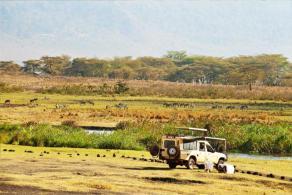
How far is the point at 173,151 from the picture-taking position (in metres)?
40.6

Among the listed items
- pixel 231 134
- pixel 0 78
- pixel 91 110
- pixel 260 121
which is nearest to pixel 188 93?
pixel 0 78

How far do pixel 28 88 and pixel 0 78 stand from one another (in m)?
28.4

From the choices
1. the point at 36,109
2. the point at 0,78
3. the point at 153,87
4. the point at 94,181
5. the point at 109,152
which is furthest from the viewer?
the point at 0,78

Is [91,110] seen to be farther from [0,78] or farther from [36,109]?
[0,78]

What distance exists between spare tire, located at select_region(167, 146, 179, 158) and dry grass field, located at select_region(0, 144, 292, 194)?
3.11ft

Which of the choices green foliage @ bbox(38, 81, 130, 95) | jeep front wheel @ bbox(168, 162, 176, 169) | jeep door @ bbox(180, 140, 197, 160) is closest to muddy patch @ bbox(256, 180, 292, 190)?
jeep door @ bbox(180, 140, 197, 160)

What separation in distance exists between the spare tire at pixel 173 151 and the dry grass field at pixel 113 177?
37.3 inches

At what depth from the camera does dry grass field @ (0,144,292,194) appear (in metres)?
30.9

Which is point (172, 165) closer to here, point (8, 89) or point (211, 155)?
point (211, 155)

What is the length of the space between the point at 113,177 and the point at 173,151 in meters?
6.08

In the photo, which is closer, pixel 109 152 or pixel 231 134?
pixel 109 152

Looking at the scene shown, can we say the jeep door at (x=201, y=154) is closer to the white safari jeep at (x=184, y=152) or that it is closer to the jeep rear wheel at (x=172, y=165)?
the white safari jeep at (x=184, y=152)

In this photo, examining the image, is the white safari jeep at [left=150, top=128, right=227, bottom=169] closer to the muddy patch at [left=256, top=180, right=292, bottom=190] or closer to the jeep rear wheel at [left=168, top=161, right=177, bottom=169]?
the jeep rear wheel at [left=168, top=161, right=177, bottom=169]

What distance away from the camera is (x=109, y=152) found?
5078 centimetres
